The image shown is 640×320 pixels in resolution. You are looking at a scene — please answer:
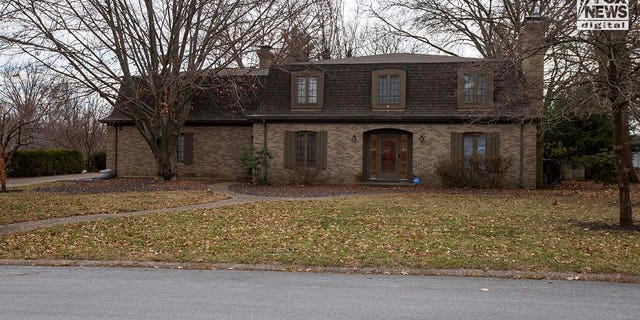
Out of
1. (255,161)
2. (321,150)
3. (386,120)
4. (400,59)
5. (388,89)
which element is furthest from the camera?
(400,59)

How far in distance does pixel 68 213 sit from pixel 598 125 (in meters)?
23.6

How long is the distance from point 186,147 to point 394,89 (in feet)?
34.4

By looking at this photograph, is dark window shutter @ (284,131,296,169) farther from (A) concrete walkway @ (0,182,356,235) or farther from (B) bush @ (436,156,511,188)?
(B) bush @ (436,156,511,188)

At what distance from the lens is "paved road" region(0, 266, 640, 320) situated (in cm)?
600

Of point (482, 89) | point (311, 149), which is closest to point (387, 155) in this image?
point (311, 149)

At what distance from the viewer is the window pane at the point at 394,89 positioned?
81.8 ft

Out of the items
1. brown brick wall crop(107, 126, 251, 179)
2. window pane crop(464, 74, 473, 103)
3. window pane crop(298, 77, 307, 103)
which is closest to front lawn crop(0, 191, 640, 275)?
window pane crop(464, 74, 473, 103)

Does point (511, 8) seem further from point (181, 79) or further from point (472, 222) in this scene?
point (472, 222)

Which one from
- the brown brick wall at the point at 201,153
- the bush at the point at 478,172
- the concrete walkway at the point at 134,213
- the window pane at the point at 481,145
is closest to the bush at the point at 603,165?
the bush at the point at 478,172

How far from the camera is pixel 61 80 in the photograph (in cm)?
2409

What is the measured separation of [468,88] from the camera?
24.2 meters

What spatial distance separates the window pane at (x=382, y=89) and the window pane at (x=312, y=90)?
2719 mm

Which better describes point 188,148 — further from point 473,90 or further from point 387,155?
point 473,90

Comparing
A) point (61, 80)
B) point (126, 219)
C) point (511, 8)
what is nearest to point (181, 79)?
point (61, 80)
